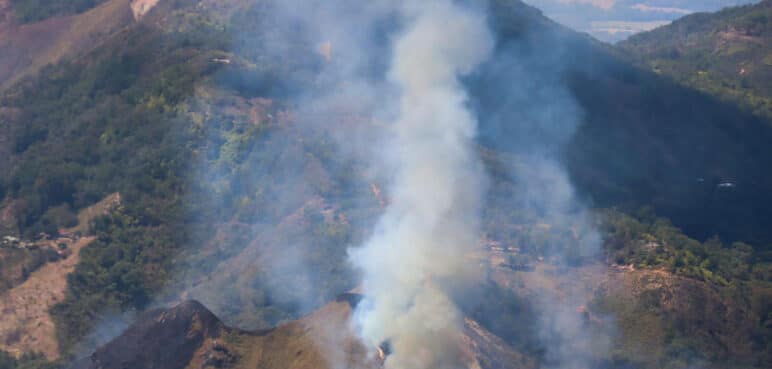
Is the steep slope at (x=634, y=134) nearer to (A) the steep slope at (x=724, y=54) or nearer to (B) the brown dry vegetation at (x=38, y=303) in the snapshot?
(A) the steep slope at (x=724, y=54)

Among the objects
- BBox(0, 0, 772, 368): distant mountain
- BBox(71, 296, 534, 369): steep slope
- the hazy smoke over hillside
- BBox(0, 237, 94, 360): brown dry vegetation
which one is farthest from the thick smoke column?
BBox(0, 237, 94, 360): brown dry vegetation

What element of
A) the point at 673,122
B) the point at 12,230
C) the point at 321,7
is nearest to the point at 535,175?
the point at 673,122

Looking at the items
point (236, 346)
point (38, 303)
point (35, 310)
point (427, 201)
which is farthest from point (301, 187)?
point (236, 346)

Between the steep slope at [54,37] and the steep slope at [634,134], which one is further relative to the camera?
the steep slope at [54,37]

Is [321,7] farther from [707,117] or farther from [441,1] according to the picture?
[707,117]

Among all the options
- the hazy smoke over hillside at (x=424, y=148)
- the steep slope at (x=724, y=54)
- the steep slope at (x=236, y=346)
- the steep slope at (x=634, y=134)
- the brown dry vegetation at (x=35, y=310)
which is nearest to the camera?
the steep slope at (x=236, y=346)

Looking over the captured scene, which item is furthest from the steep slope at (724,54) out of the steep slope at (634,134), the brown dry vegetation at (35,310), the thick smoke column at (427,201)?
the brown dry vegetation at (35,310)

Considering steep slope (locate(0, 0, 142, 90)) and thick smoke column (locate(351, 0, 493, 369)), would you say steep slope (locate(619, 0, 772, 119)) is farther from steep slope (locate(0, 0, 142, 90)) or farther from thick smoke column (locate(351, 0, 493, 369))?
steep slope (locate(0, 0, 142, 90))
